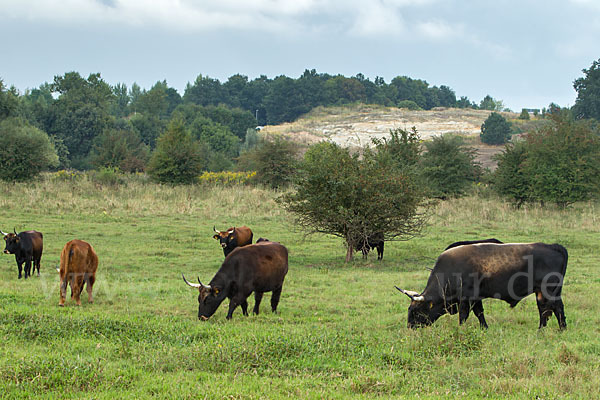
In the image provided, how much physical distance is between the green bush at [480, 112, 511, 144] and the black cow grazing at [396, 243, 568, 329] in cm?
7474

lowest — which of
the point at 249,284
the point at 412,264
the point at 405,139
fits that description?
the point at 412,264

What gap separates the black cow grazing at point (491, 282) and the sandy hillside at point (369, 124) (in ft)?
242

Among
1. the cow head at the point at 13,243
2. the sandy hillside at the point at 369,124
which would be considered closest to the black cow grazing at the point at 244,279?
the cow head at the point at 13,243

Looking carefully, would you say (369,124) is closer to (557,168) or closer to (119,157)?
(119,157)

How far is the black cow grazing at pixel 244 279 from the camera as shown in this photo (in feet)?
31.6

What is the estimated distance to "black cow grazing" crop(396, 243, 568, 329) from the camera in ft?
29.3

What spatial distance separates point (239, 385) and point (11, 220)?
20.9 metres

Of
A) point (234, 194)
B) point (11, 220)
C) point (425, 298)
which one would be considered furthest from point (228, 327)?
point (234, 194)

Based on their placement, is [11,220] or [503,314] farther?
[11,220]

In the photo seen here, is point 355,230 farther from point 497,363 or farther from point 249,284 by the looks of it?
point 497,363

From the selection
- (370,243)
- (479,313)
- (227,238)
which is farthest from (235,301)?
(370,243)

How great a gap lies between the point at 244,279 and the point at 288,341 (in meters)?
2.53

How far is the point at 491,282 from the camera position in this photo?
9.02m

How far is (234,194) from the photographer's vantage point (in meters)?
34.2
